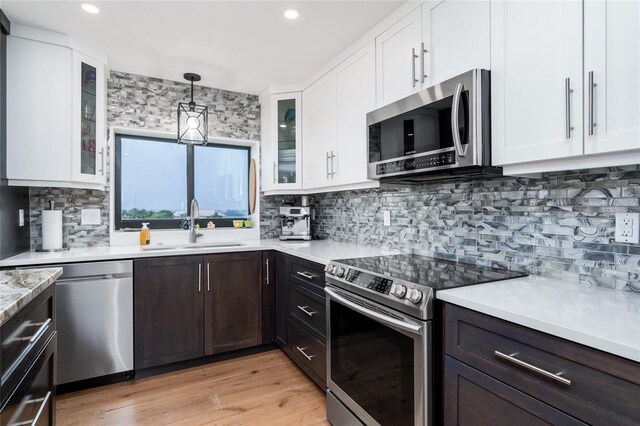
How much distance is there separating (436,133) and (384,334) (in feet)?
3.28

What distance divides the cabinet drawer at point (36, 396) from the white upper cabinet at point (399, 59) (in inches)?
82.6

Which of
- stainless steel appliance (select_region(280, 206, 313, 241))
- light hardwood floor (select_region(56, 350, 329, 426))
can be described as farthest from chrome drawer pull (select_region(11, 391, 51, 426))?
stainless steel appliance (select_region(280, 206, 313, 241))

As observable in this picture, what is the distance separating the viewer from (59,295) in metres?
2.17

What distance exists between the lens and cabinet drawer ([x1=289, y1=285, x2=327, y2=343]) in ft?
7.02

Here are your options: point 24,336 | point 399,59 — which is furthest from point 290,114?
point 24,336

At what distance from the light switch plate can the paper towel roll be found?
226 millimetres

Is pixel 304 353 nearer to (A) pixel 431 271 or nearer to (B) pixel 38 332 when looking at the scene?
(A) pixel 431 271

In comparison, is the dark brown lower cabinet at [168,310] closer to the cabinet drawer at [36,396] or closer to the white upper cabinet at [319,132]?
the cabinet drawer at [36,396]

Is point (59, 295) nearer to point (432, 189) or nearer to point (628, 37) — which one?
point (432, 189)

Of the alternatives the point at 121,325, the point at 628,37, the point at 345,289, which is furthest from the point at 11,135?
the point at 628,37

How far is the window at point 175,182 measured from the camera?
3.07 m

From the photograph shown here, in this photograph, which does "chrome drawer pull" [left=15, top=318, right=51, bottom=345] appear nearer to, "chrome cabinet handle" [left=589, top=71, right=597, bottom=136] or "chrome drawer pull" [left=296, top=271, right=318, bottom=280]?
"chrome drawer pull" [left=296, top=271, right=318, bottom=280]

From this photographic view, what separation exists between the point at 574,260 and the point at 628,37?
0.86 meters

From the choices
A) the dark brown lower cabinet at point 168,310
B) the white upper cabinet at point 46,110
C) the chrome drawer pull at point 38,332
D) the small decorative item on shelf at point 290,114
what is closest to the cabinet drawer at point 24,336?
the chrome drawer pull at point 38,332
